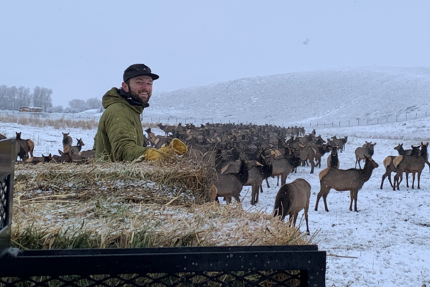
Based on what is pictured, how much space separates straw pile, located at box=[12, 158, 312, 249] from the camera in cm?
185

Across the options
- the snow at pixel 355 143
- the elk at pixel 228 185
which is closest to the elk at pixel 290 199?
the snow at pixel 355 143

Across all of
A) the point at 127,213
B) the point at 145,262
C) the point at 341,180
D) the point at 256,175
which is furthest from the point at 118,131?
the point at 341,180

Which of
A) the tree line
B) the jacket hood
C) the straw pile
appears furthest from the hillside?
the straw pile

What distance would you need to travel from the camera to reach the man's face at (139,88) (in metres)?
3.96

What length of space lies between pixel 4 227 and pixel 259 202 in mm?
11105

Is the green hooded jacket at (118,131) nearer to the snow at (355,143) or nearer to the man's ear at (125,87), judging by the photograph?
the man's ear at (125,87)

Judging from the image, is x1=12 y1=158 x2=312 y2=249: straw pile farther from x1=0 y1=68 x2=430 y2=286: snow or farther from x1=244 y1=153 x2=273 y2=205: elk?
x1=244 y1=153 x2=273 y2=205: elk

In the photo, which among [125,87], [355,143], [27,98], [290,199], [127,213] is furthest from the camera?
[27,98]

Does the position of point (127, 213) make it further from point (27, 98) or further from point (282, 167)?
point (27, 98)

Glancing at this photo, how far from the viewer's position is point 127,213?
2.20 meters

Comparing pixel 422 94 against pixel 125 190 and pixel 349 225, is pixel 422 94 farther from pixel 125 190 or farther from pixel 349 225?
pixel 125 190

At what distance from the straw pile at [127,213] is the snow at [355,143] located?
2.10 feet

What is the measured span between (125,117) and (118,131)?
0.18 meters

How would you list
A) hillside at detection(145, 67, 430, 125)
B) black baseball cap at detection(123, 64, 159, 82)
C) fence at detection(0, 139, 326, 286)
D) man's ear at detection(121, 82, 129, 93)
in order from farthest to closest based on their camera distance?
1. hillside at detection(145, 67, 430, 125)
2. man's ear at detection(121, 82, 129, 93)
3. black baseball cap at detection(123, 64, 159, 82)
4. fence at detection(0, 139, 326, 286)
